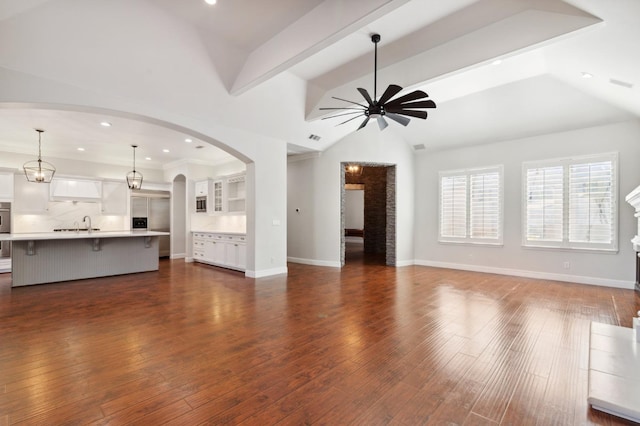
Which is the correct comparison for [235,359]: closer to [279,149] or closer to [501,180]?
[279,149]

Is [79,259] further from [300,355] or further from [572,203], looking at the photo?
[572,203]

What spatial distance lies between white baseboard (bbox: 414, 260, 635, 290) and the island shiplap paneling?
707 cm

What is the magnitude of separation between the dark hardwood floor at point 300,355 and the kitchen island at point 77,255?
29.6 inches

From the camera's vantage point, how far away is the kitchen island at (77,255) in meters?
5.51

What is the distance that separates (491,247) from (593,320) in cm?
337

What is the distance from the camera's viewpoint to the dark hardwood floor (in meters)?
1.95

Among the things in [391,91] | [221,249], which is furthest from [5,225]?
[391,91]

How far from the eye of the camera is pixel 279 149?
668 centimetres

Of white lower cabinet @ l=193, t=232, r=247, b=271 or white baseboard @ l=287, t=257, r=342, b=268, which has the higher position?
white lower cabinet @ l=193, t=232, r=247, b=271

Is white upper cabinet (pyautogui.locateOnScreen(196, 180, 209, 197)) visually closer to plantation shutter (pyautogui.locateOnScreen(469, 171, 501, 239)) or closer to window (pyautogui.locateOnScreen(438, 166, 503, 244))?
window (pyautogui.locateOnScreen(438, 166, 503, 244))

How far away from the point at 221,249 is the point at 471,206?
6.45 m

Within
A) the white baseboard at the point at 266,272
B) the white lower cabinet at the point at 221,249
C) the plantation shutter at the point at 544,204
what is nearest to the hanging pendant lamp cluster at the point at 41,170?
the white lower cabinet at the point at 221,249

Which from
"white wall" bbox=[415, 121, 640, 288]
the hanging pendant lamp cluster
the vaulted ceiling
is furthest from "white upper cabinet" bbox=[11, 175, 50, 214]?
"white wall" bbox=[415, 121, 640, 288]

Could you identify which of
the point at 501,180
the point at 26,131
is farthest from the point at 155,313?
the point at 501,180
